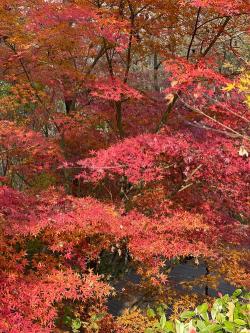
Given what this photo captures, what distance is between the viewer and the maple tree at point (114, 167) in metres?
6.55

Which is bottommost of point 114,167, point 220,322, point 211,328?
point 114,167

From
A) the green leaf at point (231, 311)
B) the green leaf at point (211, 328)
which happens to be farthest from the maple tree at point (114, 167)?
the green leaf at point (211, 328)

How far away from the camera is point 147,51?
12031 mm

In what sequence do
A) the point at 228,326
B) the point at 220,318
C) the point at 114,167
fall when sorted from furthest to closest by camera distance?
the point at 114,167 < the point at 220,318 < the point at 228,326

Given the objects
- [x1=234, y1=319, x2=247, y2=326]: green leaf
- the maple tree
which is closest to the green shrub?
[x1=234, y1=319, x2=247, y2=326]: green leaf

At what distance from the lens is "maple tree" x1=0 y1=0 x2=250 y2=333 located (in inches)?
258

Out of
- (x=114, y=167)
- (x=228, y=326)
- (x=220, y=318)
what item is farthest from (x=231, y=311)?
(x=114, y=167)

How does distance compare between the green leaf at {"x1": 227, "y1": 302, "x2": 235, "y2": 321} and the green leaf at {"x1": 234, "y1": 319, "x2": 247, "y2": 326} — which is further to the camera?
the green leaf at {"x1": 227, "y1": 302, "x2": 235, "y2": 321}

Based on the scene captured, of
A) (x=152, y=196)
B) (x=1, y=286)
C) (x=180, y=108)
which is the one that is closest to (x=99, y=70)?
(x=180, y=108)

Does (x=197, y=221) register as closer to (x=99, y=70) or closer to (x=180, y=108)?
(x=180, y=108)

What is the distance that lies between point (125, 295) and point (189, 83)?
19.5 feet

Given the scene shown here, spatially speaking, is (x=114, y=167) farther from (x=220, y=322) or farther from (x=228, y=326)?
(x=228, y=326)

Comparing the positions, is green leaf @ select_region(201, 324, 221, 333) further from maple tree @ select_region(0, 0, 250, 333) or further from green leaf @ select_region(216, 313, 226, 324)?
maple tree @ select_region(0, 0, 250, 333)

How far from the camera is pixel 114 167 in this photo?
7.55m
